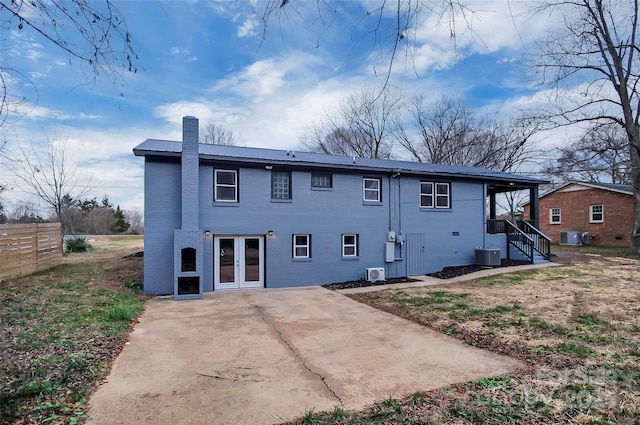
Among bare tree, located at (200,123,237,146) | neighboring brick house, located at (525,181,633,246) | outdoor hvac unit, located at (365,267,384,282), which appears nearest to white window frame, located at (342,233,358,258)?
outdoor hvac unit, located at (365,267,384,282)

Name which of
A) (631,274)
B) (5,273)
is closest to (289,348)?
(5,273)

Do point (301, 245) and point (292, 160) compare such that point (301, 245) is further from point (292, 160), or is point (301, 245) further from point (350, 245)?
point (292, 160)

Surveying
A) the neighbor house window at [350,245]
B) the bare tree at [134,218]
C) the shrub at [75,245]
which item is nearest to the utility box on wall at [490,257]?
the neighbor house window at [350,245]

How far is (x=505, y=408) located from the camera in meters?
3.33

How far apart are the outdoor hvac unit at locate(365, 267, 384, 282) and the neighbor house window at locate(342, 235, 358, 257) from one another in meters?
0.81

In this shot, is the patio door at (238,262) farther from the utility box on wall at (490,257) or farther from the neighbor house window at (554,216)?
the neighbor house window at (554,216)

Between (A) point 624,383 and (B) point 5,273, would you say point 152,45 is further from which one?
(B) point 5,273

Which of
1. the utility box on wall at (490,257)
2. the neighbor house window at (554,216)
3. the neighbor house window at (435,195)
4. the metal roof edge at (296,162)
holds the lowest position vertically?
the utility box on wall at (490,257)

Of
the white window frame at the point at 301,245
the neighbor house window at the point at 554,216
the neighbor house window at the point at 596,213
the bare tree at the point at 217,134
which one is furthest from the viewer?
the bare tree at the point at 217,134

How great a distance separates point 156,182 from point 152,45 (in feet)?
28.6

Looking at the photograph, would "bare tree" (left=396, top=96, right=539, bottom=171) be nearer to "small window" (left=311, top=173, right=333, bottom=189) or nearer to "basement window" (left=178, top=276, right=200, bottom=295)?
"small window" (left=311, top=173, right=333, bottom=189)

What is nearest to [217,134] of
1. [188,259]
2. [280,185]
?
[280,185]

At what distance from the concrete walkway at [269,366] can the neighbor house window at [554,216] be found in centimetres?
2527

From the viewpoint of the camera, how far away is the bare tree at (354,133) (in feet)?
86.0
